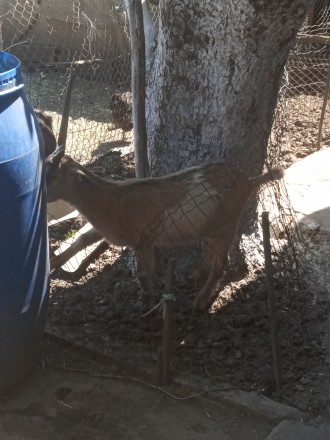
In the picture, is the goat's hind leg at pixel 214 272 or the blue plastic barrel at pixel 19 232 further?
the goat's hind leg at pixel 214 272

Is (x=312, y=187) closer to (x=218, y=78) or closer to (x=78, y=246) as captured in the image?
(x=218, y=78)

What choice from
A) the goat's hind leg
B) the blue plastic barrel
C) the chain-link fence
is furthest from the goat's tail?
the chain-link fence

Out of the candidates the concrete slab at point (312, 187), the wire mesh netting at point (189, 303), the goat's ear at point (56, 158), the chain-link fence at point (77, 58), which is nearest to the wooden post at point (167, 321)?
the wire mesh netting at point (189, 303)

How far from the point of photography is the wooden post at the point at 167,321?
3982 mm

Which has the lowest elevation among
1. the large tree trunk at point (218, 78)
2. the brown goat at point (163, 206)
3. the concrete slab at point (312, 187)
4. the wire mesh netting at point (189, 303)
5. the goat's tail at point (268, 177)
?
the concrete slab at point (312, 187)

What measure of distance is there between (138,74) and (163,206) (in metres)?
0.93

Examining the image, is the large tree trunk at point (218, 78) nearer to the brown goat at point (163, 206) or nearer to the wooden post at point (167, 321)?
the brown goat at point (163, 206)

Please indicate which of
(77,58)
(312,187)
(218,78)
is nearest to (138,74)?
(218,78)

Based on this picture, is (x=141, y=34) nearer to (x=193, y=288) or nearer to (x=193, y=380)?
(x=193, y=288)

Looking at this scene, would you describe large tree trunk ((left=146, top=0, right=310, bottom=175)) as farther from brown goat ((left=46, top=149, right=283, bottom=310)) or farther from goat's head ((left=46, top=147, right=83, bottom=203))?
goat's head ((left=46, top=147, right=83, bottom=203))

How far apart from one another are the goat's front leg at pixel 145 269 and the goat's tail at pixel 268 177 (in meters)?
0.83

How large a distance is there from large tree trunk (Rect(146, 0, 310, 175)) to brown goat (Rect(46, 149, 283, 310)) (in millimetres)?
361

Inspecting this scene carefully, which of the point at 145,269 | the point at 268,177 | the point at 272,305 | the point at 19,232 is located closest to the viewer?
the point at 19,232

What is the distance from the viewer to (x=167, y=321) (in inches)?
161
